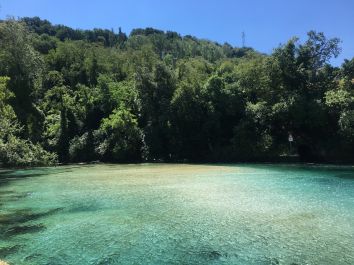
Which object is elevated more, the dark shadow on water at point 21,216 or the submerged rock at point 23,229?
the dark shadow on water at point 21,216

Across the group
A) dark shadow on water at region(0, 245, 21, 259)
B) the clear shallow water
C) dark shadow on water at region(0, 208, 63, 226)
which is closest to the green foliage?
the clear shallow water

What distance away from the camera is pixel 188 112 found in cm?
4806

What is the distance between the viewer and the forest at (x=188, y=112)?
132 feet

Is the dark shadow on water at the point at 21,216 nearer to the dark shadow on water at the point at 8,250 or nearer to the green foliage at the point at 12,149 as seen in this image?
the dark shadow on water at the point at 8,250

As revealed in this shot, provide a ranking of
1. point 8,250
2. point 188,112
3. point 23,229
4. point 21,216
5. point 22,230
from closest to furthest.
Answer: point 8,250
point 22,230
point 23,229
point 21,216
point 188,112

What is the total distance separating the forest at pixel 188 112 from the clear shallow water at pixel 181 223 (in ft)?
53.2

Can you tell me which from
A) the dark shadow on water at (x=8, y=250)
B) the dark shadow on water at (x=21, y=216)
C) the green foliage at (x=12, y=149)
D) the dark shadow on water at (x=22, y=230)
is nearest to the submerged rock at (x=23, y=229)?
the dark shadow on water at (x=22, y=230)

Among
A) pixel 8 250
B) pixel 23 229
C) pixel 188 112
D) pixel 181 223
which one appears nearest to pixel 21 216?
pixel 23 229

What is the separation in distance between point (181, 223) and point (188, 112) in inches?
1346

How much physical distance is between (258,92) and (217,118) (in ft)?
18.4

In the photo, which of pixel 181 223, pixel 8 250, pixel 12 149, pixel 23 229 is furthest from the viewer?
pixel 12 149

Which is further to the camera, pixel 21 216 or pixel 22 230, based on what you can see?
pixel 21 216

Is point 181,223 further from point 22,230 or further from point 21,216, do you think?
point 21,216

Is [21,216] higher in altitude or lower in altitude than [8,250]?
higher
